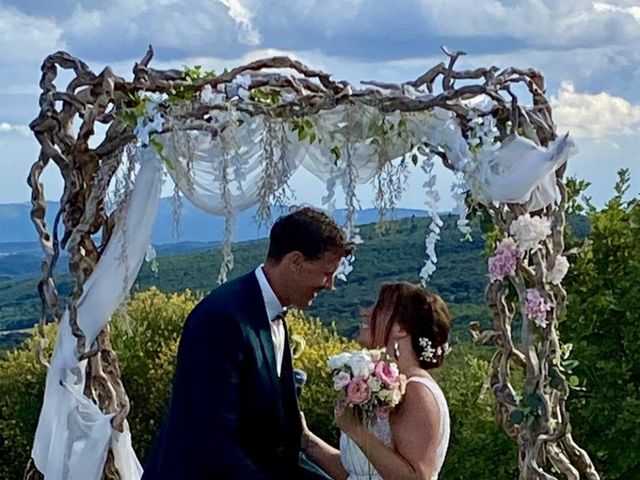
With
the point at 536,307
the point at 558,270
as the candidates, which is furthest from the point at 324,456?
the point at 558,270

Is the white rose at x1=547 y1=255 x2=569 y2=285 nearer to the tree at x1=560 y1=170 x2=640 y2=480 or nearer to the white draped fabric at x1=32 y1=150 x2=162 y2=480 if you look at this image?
the tree at x1=560 y1=170 x2=640 y2=480

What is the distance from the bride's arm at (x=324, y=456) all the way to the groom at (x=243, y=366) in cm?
32

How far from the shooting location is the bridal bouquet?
3.92 metres

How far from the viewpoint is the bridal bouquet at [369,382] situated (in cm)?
392

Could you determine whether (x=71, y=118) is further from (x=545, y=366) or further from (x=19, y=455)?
(x=19, y=455)

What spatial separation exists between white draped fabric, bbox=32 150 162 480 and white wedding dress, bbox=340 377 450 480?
3.59 feet

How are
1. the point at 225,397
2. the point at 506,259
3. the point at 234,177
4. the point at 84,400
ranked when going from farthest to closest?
the point at 84,400 < the point at 234,177 < the point at 506,259 < the point at 225,397

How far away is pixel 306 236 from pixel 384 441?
2.13ft

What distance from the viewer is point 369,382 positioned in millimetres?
3947

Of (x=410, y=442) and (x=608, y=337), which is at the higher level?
(x=608, y=337)

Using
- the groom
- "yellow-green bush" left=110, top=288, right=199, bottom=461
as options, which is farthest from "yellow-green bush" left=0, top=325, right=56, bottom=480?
the groom

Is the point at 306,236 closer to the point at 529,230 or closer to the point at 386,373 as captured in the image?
the point at 386,373

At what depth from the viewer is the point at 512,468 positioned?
5.94 metres

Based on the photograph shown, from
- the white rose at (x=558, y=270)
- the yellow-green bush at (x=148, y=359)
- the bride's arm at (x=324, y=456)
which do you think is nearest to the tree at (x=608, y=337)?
the white rose at (x=558, y=270)
